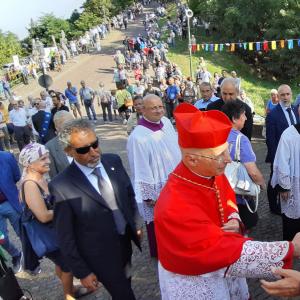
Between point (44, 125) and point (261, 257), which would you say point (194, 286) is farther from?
point (44, 125)

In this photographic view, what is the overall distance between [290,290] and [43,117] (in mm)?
7626

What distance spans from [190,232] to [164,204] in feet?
0.72

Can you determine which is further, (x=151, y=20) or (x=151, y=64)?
(x=151, y=20)

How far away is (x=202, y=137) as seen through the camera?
7.02 ft

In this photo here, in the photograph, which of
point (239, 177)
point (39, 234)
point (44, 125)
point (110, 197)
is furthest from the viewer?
point (44, 125)

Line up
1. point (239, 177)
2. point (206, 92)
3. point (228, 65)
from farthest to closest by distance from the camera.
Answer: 1. point (228, 65)
2. point (206, 92)
3. point (239, 177)

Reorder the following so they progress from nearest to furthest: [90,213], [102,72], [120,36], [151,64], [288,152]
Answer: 1. [90,213]
2. [288,152]
3. [151,64]
4. [102,72]
5. [120,36]

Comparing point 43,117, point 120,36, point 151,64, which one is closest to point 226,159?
point 43,117

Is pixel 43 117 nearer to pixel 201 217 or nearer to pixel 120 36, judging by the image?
pixel 201 217

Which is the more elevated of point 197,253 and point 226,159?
point 226,159

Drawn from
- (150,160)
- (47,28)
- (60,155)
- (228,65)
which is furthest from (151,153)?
(47,28)

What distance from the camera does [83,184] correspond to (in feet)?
9.77

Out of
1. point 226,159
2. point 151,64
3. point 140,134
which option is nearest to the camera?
point 226,159

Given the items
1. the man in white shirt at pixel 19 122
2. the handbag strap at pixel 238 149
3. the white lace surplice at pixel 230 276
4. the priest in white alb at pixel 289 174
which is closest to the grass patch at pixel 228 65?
the man in white shirt at pixel 19 122
